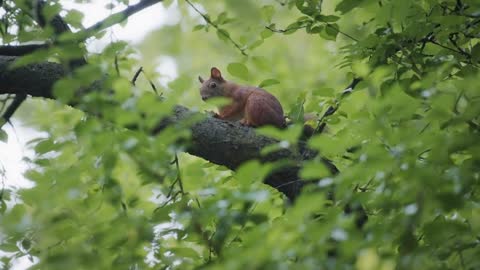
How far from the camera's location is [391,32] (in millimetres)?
3230

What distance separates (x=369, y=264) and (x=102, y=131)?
910 mm

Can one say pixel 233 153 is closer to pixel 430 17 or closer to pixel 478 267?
pixel 430 17

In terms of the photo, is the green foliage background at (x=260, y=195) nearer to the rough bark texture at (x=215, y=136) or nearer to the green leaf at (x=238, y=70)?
the green leaf at (x=238, y=70)

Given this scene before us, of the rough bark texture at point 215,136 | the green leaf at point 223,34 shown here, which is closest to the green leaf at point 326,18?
the rough bark texture at point 215,136

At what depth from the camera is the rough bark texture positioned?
11.7 ft

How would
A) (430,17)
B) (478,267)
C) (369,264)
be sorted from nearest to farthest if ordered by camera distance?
(369,264) → (478,267) → (430,17)

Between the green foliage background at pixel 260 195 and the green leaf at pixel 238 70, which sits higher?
the green foliage background at pixel 260 195

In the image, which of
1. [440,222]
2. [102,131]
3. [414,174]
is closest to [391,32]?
[440,222]

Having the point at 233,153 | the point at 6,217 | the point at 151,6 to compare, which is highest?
the point at 6,217

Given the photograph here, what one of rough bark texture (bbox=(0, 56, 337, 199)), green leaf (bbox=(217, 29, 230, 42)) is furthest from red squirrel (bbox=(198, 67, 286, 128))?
rough bark texture (bbox=(0, 56, 337, 199))

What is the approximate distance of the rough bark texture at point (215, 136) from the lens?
357 centimetres

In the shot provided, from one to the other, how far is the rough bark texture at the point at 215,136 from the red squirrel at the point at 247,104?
759 millimetres

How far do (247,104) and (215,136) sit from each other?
1504 millimetres

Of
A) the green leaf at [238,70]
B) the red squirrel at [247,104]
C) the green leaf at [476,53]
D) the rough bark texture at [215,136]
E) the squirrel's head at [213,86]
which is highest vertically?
the green leaf at [238,70]
